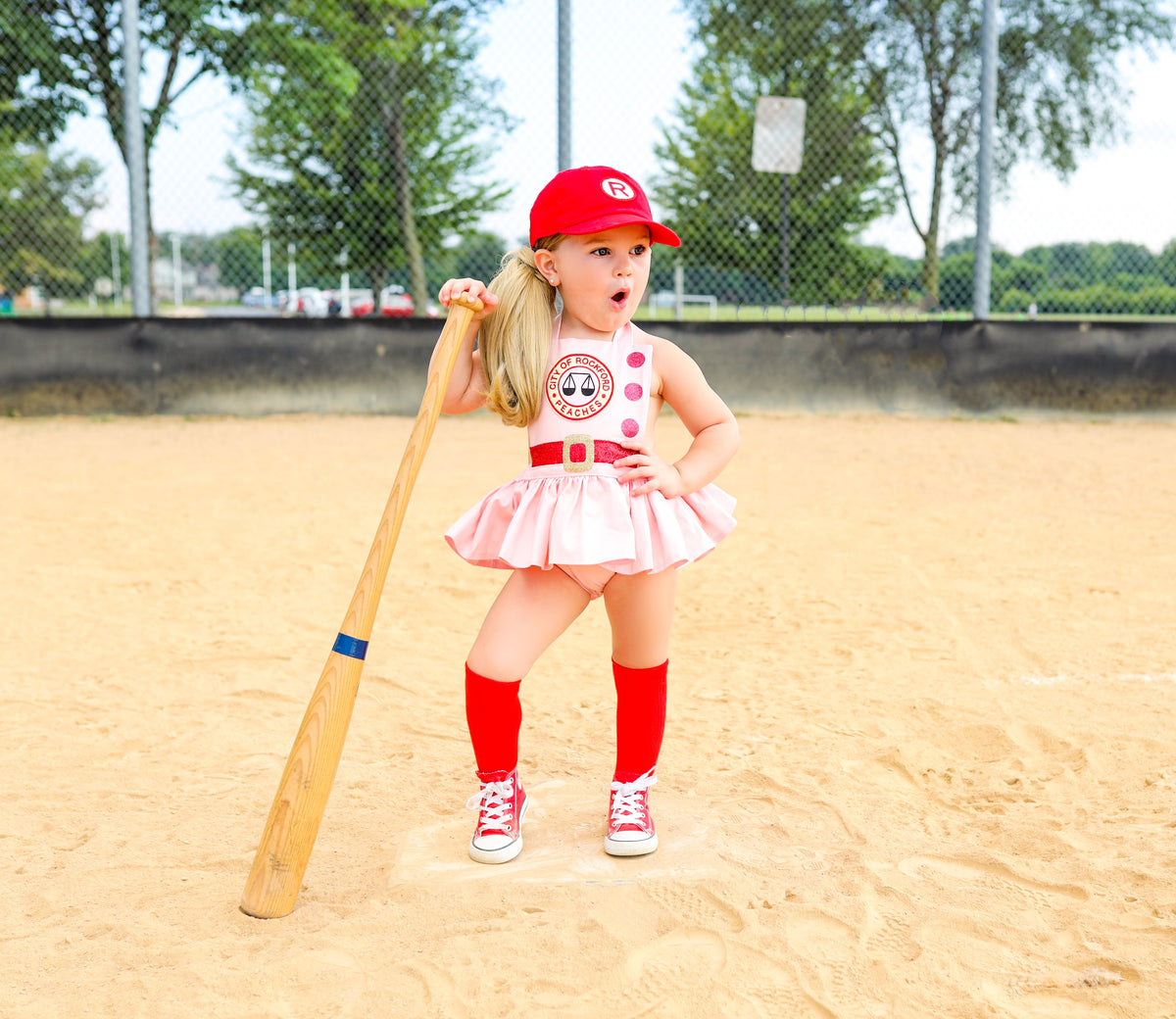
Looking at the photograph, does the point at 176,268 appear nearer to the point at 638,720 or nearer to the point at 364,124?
the point at 364,124

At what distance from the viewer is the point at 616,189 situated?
7.02ft

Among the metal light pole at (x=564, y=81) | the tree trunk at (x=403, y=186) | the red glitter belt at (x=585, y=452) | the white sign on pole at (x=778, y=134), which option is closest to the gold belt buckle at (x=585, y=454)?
the red glitter belt at (x=585, y=452)

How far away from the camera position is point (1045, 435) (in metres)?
8.08

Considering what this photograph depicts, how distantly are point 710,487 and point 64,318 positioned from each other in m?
7.43

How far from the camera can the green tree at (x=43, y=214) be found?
809cm

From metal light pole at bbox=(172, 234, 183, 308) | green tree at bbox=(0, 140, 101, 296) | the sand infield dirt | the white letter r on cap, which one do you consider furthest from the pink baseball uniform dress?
green tree at bbox=(0, 140, 101, 296)

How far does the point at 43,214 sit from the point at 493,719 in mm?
7500

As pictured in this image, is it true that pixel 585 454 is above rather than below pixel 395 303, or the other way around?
below

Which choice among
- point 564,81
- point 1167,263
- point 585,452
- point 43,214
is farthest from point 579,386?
point 1167,263

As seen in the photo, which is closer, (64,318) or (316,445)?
(316,445)

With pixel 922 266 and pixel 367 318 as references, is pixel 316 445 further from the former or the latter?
pixel 922 266

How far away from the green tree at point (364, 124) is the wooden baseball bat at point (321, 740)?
6593 millimetres

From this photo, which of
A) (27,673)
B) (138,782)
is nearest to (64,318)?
(27,673)

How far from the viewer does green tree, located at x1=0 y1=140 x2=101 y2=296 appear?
8.09 meters
